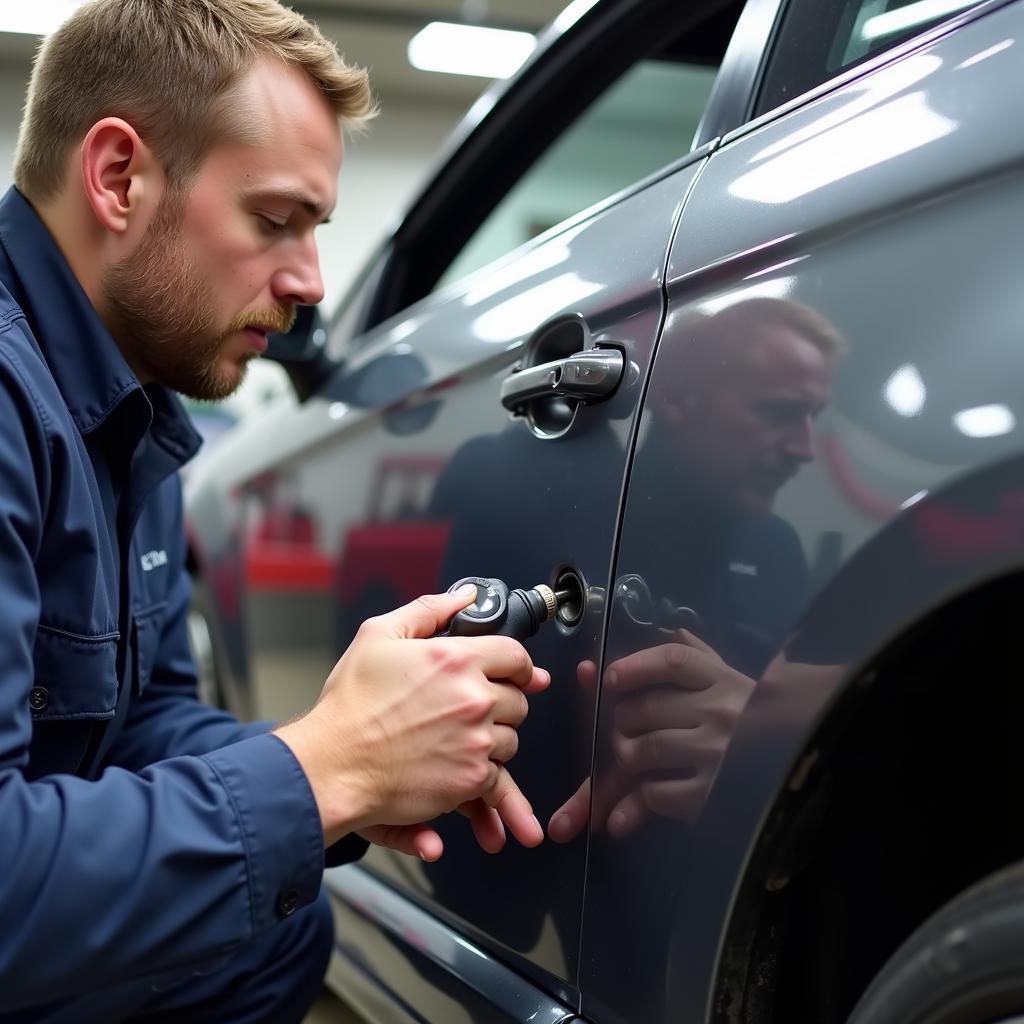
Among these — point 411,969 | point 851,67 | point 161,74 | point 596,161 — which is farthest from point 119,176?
point 596,161

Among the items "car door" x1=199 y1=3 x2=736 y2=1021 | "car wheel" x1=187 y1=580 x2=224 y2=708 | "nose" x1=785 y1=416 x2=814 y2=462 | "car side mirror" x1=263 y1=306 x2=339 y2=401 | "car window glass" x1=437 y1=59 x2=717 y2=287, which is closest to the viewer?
"nose" x1=785 y1=416 x2=814 y2=462

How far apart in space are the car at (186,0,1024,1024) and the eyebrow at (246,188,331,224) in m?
0.22

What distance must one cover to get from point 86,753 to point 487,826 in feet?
1.46

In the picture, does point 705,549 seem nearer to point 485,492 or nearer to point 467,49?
point 485,492

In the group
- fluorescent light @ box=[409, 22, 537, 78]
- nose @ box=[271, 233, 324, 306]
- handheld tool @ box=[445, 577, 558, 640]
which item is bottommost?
handheld tool @ box=[445, 577, 558, 640]

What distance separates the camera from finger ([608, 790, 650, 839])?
2.73 feet

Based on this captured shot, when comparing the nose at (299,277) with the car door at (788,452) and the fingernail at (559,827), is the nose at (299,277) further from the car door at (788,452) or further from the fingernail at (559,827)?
the fingernail at (559,827)

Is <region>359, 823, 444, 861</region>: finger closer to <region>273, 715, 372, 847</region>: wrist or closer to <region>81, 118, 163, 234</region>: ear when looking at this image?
<region>273, 715, 372, 847</region>: wrist

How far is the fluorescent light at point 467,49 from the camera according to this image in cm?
687

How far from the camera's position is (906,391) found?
25.5 inches

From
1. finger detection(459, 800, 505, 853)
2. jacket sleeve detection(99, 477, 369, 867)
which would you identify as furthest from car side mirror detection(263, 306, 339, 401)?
finger detection(459, 800, 505, 853)

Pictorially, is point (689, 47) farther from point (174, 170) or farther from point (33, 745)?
point (33, 745)

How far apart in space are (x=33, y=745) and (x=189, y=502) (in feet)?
4.33

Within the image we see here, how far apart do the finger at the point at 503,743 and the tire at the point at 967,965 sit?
0.34 metres
